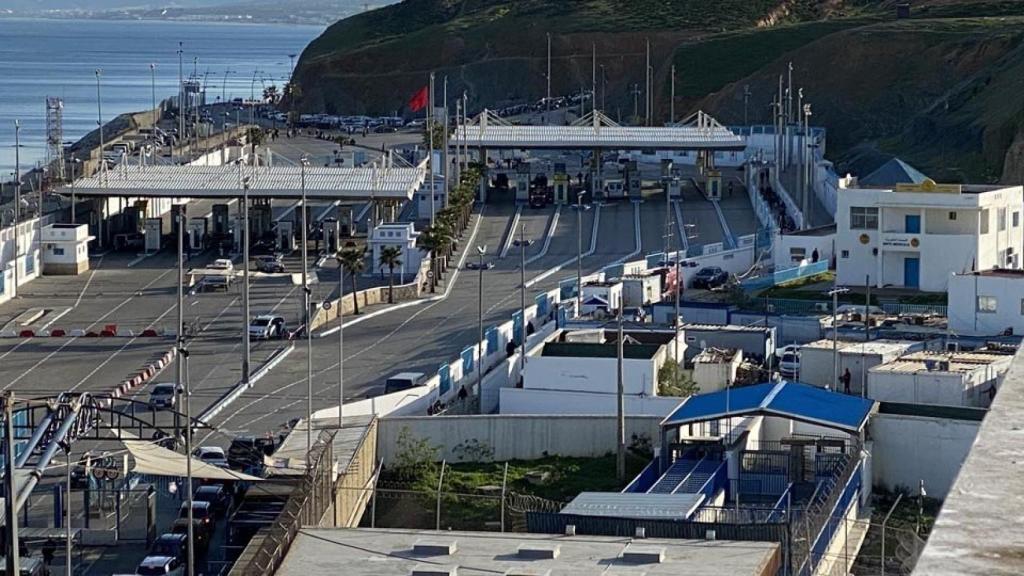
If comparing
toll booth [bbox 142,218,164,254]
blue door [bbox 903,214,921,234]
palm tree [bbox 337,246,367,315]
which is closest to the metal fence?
palm tree [bbox 337,246,367,315]

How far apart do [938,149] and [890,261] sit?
103 ft

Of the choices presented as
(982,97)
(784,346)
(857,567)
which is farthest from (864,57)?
(857,567)

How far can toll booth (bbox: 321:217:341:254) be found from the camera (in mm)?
60031

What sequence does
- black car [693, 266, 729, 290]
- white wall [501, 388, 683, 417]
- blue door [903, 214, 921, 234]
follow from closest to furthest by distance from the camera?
white wall [501, 388, 683, 417], blue door [903, 214, 921, 234], black car [693, 266, 729, 290]

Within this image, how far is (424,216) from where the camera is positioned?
6731cm

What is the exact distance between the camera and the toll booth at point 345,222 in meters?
62.3

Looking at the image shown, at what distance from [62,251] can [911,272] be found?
2263 cm

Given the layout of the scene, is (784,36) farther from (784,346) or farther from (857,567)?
(857,567)

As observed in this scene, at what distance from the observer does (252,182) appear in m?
62.8

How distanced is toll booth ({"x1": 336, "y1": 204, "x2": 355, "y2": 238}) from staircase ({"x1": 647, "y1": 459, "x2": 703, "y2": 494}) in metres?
32.4

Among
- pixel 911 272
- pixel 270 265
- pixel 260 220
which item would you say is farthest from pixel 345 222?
pixel 911 272

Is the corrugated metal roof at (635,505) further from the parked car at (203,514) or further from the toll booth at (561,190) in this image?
the toll booth at (561,190)

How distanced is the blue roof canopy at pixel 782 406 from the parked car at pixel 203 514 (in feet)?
23.8

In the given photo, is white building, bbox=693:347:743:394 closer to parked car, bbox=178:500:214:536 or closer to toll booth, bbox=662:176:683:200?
parked car, bbox=178:500:214:536
